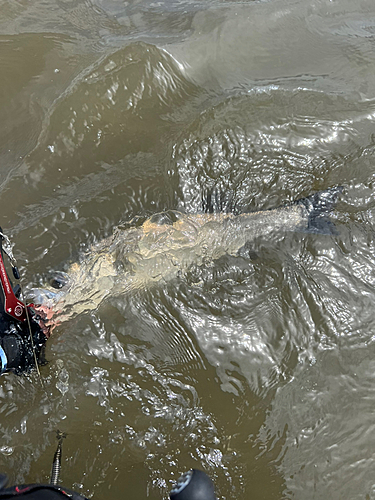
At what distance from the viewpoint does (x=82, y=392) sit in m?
3.10

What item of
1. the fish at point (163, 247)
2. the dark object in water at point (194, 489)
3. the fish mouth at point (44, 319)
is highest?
the fish at point (163, 247)

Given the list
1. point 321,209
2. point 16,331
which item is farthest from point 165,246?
point 321,209

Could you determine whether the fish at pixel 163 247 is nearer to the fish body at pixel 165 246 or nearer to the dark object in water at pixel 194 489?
the fish body at pixel 165 246

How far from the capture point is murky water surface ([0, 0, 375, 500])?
119 inches

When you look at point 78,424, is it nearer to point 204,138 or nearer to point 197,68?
point 204,138

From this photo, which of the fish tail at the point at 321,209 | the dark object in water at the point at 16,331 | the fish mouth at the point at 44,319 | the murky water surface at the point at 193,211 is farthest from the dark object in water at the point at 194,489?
the fish tail at the point at 321,209

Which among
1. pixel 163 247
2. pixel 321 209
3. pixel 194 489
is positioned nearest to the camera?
pixel 194 489

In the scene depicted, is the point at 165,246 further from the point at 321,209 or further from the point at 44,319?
the point at 321,209

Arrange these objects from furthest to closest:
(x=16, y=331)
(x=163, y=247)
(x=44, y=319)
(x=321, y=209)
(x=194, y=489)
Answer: (x=321, y=209) → (x=163, y=247) → (x=44, y=319) → (x=16, y=331) → (x=194, y=489)

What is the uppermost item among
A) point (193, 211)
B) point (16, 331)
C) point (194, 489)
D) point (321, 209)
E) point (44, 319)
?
point (193, 211)

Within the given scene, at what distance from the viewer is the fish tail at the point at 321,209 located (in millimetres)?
3629

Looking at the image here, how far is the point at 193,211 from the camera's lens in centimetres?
368

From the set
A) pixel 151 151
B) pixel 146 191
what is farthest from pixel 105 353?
pixel 151 151

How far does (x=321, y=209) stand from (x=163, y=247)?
1.77 meters
